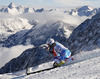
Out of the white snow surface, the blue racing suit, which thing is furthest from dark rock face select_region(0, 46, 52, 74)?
the white snow surface

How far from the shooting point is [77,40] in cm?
11875

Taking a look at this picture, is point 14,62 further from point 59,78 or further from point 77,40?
point 59,78

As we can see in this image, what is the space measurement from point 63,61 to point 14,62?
146 m

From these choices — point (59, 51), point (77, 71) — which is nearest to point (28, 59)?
point (59, 51)

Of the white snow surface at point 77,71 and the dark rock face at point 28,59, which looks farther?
the dark rock face at point 28,59

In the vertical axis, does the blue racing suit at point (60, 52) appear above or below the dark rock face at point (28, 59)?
above

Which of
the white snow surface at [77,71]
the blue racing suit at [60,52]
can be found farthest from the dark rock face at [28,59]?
the white snow surface at [77,71]

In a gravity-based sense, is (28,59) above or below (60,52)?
below

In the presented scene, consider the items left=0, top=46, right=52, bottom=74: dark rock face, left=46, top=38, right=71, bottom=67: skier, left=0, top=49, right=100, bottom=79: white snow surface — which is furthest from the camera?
left=0, top=46, right=52, bottom=74: dark rock face

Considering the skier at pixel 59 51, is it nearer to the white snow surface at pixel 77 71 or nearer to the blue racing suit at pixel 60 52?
the blue racing suit at pixel 60 52

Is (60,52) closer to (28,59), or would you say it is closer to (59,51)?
(59,51)

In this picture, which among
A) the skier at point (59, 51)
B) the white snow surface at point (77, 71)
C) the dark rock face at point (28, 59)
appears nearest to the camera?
the white snow surface at point (77, 71)

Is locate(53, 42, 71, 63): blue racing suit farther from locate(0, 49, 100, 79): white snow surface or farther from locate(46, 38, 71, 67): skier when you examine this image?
locate(0, 49, 100, 79): white snow surface

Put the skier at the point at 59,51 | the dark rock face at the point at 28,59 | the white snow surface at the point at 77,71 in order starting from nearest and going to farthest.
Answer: the white snow surface at the point at 77,71
the skier at the point at 59,51
the dark rock face at the point at 28,59
